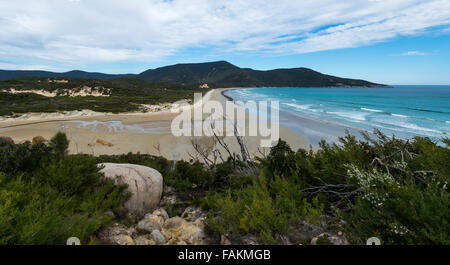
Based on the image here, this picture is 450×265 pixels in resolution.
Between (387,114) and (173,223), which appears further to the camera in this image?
(387,114)

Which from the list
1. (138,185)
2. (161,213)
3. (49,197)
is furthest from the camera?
(138,185)

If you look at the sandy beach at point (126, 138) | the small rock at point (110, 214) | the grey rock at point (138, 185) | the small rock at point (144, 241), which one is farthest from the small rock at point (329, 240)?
the sandy beach at point (126, 138)

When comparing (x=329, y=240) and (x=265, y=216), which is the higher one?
(x=265, y=216)

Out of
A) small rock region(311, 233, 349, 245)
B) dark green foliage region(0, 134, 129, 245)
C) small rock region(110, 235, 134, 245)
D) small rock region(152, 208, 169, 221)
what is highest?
dark green foliage region(0, 134, 129, 245)

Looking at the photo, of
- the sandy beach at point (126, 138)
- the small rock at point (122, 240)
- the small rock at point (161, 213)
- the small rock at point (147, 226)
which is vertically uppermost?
the small rock at point (122, 240)

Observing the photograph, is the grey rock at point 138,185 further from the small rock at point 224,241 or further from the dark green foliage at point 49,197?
the small rock at point 224,241

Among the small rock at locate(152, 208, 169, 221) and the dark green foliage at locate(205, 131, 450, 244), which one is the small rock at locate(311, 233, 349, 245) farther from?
the small rock at locate(152, 208, 169, 221)

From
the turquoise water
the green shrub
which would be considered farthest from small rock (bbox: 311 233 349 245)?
the turquoise water

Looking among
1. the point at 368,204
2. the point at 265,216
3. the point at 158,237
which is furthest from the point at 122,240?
the point at 368,204

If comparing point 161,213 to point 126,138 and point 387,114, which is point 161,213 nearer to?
point 126,138

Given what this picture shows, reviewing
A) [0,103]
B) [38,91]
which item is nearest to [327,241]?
[0,103]

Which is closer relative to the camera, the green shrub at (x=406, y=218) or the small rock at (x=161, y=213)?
the green shrub at (x=406, y=218)
